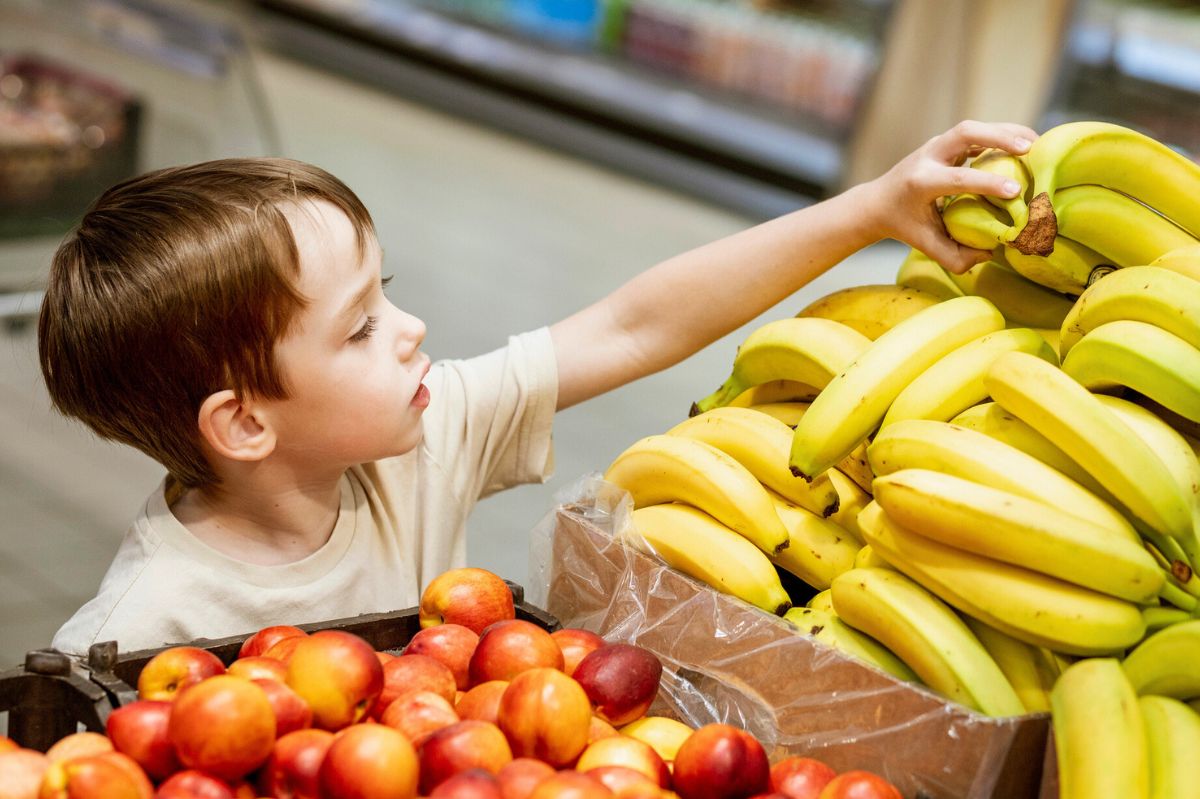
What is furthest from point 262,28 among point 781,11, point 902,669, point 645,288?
point 902,669

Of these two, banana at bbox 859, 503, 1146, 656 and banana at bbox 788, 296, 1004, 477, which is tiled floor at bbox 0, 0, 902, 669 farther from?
banana at bbox 859, 503, 1146, 656

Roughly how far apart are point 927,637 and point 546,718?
346 mm

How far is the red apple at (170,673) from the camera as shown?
3.65ft

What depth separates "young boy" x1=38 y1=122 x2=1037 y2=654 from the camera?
1.40 m

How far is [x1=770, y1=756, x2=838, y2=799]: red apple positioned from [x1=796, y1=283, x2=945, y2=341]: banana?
2.06ft

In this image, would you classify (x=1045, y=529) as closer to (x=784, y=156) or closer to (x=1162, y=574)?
(x=1162, y=574)

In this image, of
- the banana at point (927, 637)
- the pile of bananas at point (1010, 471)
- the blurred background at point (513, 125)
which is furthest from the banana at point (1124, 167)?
the blurred background at point (513, 125)

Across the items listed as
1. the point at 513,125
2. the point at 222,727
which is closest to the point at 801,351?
the point at 222,727

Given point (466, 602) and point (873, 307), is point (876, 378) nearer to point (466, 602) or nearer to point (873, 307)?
point (873, 307)

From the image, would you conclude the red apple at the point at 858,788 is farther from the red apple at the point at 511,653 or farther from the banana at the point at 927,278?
the banana at the point at 927,278

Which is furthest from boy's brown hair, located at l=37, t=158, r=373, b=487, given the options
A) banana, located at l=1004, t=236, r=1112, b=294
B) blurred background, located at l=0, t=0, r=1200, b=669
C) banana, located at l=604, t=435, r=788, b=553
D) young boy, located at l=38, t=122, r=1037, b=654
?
blurred background, located at l=0, t=0, r=1200, b=669

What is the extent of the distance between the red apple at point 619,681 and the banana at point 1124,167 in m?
0.68

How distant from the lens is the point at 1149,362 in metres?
1.18

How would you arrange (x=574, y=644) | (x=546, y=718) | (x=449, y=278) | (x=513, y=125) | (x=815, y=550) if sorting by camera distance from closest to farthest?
(x=546, y=718) < (x=574, y=644) < (x=815, y=550) < (x=449, y=278) < (x=513, y=125)
